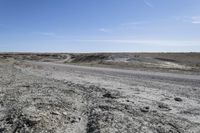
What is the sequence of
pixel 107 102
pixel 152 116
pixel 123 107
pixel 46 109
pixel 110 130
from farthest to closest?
pixel 107 102 → pixel 123 107 → pixel 46 109 → pixel 152 116 → pixel 110 130

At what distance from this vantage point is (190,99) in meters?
12.2

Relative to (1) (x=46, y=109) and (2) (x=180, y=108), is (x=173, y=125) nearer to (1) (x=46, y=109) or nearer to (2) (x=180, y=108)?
(2) (x=180, y=108)

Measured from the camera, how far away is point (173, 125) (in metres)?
7.71

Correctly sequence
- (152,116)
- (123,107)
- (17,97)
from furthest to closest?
(17,97), (123,107), (152,116)

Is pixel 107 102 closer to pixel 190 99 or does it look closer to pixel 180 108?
pixel 180 108

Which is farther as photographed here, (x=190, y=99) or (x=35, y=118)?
(x=190, y=99)

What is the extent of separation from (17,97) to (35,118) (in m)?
4.55

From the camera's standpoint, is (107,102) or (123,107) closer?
(123,107)

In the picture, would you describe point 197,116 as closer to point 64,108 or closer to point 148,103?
point 148,103

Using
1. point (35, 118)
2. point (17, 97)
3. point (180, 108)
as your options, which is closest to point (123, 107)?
point (180, 108)

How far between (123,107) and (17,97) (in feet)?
16.3

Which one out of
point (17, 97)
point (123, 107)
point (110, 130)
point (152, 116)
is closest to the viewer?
point (110, 130)

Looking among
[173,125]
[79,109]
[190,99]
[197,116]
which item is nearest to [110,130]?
[173,125]

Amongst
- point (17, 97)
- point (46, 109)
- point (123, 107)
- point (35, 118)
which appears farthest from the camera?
point (17, 97)
